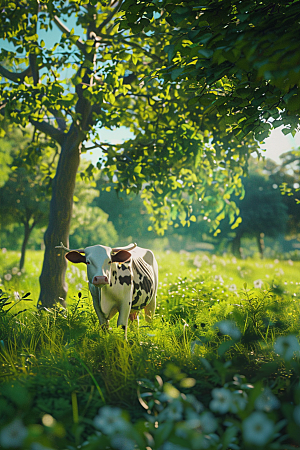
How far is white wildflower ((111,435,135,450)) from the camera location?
178 centimetres

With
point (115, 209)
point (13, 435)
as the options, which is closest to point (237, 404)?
point (13, 435)

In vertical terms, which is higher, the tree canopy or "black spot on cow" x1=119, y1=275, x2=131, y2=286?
the tree canopy

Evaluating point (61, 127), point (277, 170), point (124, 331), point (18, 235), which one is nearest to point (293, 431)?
point (124, 331)

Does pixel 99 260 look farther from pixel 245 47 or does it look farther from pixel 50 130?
pixel 50 130

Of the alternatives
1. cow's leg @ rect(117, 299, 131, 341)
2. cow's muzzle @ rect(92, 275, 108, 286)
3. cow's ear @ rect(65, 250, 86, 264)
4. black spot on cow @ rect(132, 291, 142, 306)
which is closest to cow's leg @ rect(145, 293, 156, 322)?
black spot on cow @ rect(132, 291, 142, 306)

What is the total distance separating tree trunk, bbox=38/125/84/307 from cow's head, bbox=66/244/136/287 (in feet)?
8.47

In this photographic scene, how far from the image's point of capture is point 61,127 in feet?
26.4

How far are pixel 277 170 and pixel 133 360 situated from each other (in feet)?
98.5

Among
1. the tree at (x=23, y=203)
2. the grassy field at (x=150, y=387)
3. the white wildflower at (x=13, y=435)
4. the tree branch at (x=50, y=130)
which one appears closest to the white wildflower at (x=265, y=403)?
the grassy field at (x=150, y=387)

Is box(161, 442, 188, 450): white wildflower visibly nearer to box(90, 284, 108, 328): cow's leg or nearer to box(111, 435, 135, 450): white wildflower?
box(111, 435, 135, 450): white wildflower

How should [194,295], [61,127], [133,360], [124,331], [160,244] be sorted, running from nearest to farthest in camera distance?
[133,360]
[124,331]
[194,295]
[61,127]
[160,244]

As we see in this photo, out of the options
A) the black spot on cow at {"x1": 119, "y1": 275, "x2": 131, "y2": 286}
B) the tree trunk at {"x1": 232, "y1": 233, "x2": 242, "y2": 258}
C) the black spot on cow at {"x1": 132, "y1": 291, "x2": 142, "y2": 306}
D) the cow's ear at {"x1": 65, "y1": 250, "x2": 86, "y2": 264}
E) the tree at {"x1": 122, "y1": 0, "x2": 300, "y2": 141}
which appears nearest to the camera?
the tree at {"x1": 122, "y1": 0, "x2": 300, "y2": 141}

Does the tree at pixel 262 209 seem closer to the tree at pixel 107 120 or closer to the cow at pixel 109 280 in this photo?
the tree at pixel 107 120

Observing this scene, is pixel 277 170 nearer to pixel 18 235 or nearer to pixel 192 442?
pixel 18 235
